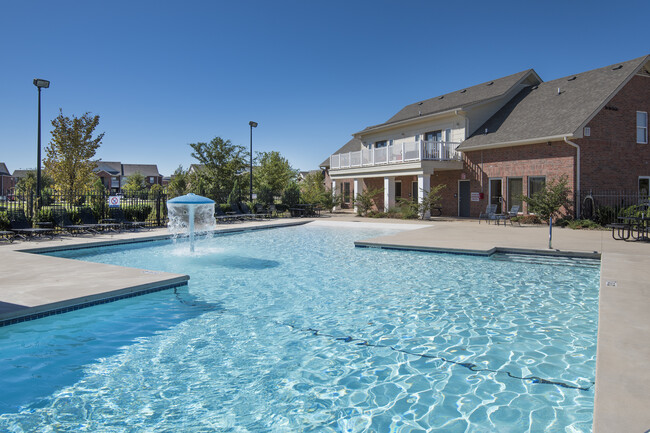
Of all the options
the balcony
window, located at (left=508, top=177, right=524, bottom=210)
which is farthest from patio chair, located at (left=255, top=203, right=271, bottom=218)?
window, located at (left=508, top=177, right=524, bottom=210)

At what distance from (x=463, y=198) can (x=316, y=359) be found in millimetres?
20696

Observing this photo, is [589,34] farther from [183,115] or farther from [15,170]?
[15,170]

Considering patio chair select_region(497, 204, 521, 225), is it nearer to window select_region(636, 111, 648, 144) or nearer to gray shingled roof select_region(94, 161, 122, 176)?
window select_region(636, 111, 648, 144)

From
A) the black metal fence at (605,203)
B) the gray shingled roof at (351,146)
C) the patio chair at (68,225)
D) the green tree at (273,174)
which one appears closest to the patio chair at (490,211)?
the black metal fence at (605,203)

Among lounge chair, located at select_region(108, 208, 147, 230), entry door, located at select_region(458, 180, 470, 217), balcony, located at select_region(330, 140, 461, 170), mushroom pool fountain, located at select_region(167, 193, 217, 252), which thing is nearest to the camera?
lounge chair, located at select_region(108, 208, 147, 230)

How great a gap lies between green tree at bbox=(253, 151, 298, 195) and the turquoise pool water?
23.0 metres

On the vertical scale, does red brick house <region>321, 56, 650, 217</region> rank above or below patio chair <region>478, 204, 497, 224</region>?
above

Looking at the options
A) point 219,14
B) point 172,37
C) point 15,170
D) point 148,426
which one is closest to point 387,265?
point 148,426

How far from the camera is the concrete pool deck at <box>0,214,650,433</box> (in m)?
3.07

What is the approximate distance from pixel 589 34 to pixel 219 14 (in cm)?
1802

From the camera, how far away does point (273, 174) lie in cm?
3167

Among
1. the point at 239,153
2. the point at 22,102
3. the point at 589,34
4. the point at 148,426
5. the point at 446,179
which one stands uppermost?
the point at 589,34

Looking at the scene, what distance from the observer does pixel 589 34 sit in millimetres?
19594

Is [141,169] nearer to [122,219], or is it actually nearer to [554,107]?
[122,219]
